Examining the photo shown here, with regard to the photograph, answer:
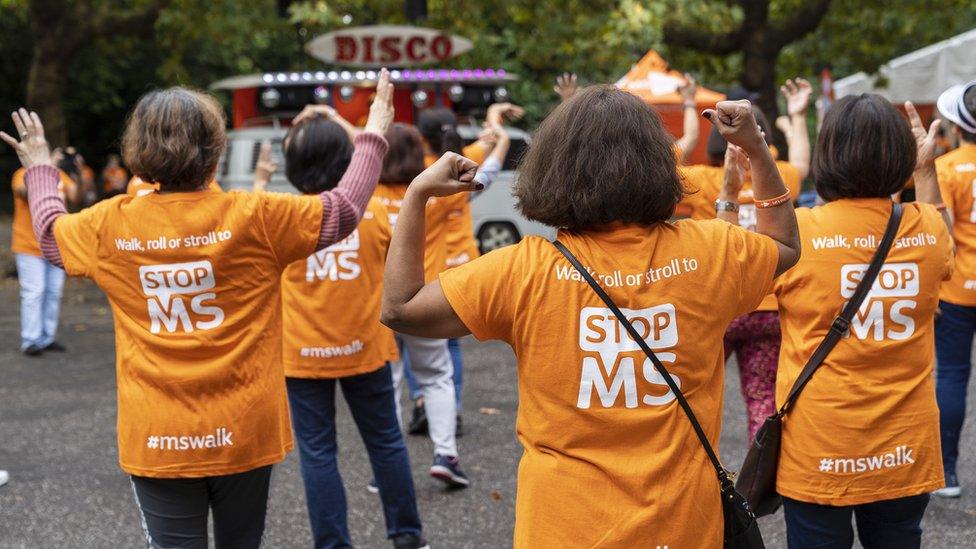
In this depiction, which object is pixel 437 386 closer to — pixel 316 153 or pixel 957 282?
pixel 316 153

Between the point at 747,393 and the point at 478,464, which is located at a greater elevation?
the point at 747,393

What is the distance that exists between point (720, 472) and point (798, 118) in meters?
2.27

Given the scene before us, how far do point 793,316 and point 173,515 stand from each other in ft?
6.16

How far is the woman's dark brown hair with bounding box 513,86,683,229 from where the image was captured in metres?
2.19

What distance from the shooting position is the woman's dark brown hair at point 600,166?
7.20 ft

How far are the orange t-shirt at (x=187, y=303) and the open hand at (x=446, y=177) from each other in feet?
3.18

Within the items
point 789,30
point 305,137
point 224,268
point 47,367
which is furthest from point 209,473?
point 789,30

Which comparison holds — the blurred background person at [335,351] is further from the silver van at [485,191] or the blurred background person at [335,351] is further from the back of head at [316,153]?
the silver van at [485,191]

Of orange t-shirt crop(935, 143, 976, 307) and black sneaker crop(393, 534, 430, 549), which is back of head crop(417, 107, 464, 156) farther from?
orange t-shirt crop(935, 143, 976, 307)

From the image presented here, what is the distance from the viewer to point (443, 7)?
507 inches

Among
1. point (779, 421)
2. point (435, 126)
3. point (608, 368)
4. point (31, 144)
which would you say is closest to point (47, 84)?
point (435, 126)

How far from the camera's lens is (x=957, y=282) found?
4.86 metres

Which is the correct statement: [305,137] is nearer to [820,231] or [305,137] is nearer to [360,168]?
[360,168]

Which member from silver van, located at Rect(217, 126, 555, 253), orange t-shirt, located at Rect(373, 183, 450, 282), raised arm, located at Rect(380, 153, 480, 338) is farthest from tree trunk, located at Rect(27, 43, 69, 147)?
raised arm, located at Rect(380, 153, 480, 338)
